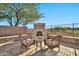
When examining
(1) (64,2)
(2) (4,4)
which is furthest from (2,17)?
(1) (64,2)

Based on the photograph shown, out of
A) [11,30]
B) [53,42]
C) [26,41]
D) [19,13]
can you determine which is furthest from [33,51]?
[19,13]

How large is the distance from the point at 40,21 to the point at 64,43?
0.76 m

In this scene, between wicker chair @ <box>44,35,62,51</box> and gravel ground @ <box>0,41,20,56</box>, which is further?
wicker chair @ <box>44,35,62,51</box>

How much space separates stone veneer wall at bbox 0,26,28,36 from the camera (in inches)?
355

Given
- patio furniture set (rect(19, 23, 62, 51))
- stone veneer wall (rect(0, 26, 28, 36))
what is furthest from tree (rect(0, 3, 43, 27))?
patio furniture set (rect(19, 23, 62, 51))

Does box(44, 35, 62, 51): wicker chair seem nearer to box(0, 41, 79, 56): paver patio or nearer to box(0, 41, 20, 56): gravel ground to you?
box(0, 41, 79, 56): paver patio

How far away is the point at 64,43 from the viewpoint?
9133 mm

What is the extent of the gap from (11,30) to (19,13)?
0.43 meters

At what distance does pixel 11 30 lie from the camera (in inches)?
357

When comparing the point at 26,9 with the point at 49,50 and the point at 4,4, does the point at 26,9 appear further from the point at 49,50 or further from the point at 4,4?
the point at 49,50

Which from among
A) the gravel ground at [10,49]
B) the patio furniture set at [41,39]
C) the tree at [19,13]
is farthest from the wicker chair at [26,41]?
the tree at [19,13]

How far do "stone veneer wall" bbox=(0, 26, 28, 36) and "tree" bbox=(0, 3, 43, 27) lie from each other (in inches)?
4.5

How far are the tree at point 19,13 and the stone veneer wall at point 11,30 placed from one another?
0.11m

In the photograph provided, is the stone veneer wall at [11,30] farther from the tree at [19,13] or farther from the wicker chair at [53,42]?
the wicker chair at [53,42]
